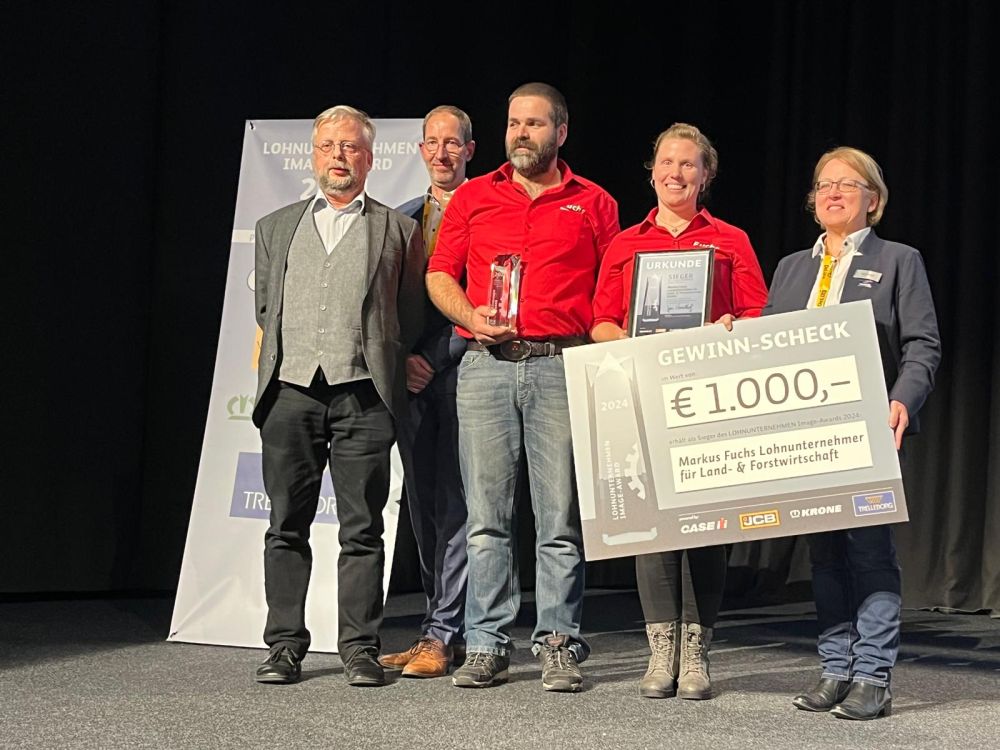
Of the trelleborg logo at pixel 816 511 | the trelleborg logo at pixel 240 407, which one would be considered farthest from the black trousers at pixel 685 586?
the trelleborg logo at pixel 240 407

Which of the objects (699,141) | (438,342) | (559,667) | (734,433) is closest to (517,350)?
(438,342)

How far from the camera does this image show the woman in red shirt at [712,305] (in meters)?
3.12

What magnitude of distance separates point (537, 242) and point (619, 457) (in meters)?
0.62

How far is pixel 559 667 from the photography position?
3178 mm

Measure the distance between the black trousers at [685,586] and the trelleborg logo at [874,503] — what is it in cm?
44

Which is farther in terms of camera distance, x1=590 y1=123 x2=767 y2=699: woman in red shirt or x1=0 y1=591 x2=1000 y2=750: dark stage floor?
x1=590 y1=123 x2=767 y2=699: woman in red shirt

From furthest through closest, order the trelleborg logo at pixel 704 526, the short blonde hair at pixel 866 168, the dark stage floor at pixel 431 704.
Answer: the short blonde hair at pixel 866 168 → the trelleborg logo at pixel 704 526 → the dark stage floor at pixel 431 704

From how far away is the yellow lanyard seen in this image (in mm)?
3085

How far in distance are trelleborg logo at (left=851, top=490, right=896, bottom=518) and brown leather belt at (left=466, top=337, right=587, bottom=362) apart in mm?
840

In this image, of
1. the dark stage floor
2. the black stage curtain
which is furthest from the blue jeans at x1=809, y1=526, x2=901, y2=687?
the black stage curtain

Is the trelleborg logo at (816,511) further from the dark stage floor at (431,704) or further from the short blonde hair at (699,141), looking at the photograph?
the short blonde hair at (699,141)

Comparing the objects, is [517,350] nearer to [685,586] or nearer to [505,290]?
[505,290]

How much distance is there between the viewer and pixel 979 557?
516 cm

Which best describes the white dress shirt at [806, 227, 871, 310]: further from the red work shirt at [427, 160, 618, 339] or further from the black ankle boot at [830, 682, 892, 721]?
the black ankle boot at [830, 682, 892, 721]
